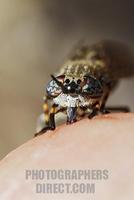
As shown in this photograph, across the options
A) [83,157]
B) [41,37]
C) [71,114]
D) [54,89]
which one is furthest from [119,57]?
[83,157]

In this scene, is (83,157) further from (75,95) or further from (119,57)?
(119,57)

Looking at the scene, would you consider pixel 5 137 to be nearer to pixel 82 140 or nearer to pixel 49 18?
pixel 49 18

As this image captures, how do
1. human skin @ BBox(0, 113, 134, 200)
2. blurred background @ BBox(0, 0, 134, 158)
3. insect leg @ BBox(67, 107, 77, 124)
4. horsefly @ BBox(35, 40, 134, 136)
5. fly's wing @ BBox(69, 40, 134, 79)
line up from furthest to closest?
blurred background @ BBox(0, 0, 134, 158), fly's wing @ BBox(69, 40, 134, 79), horsefly @ BBox(35, 40, 134, 136), insect leg @ BBox(67, 107, 77, 124), human skin @ BBox(0, 113, 134, 200)

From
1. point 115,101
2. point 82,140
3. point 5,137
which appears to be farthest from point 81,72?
point 115,101

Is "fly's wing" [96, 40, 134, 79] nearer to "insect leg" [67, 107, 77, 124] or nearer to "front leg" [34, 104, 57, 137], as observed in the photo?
"front leg" [34, 104, 57, 137]

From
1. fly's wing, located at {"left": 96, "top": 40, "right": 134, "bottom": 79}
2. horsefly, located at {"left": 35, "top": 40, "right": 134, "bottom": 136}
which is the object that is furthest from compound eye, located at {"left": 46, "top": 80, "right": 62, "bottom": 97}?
fly's wing, located at {"left": 96, "top": 40, "right": 134, "bottom": 79}

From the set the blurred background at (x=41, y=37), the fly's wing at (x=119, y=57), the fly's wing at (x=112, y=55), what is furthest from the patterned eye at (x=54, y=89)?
the blurred background at (x=41, y=37)
